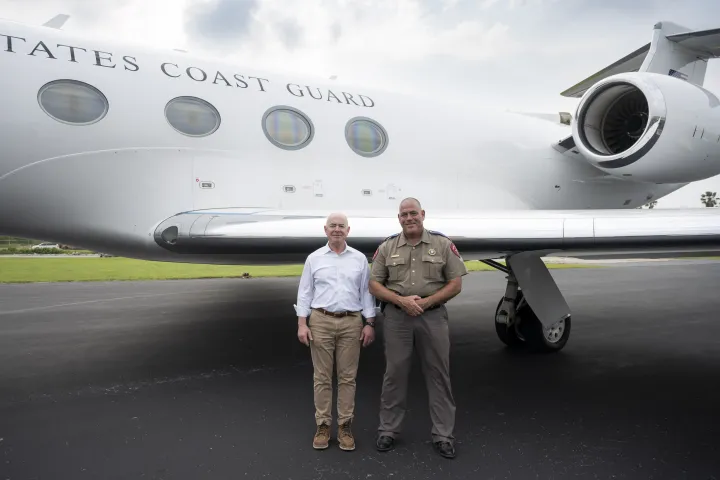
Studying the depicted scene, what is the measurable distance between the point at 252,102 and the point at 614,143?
14.6ft

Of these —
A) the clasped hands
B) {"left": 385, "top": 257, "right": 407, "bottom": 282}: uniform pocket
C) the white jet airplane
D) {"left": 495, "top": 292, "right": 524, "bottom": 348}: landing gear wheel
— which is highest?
the white jet airplane

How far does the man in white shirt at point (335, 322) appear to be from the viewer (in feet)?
9.65

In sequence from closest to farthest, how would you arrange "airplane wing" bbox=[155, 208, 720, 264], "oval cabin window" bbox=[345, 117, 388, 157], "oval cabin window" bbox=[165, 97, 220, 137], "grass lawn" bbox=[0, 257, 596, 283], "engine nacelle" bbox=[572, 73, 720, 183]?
"airplane wing" bbox=[155, 208, 720, 264], "oval cabin window" bbox=[165, 97, 220, 137], "engine nacelle" bbox=[572, 73, 720, 183], "oval cabin window" bbox=[345, 117, 388, 157], "grass lawn" bbox=[0, 257, 596, 283]

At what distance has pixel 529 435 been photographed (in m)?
3.20

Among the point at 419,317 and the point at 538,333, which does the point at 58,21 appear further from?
the point at 538,333

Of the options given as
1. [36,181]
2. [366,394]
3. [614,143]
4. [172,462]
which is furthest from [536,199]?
[36,181]

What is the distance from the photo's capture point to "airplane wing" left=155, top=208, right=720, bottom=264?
3627mm

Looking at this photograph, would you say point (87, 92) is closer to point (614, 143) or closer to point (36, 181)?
point (36, 181)

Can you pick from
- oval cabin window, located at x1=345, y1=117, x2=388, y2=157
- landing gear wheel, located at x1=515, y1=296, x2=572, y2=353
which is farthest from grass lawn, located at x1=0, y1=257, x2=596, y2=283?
landing gear wheel, located at x1=515, y1=296, x2=572, y2=353

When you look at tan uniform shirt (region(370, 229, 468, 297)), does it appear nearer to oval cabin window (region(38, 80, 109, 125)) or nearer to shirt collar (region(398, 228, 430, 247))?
shirt collar (region(398, 228, 430, 247))

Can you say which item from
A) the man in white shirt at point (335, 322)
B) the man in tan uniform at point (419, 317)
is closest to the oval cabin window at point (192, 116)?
Result: the man in white shirt at point (335, 322)

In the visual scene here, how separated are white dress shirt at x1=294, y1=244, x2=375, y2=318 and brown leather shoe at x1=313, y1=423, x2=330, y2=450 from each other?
0.77 metres

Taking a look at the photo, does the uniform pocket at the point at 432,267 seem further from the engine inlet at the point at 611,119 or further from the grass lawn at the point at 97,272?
the grass lawn at the point at 97,272

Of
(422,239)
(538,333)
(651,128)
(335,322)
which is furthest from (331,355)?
(651,128)
